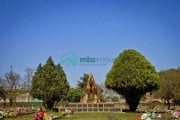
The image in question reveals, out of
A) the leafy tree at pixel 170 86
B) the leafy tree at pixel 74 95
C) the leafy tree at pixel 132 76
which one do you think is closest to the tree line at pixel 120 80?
the leafy tree at pixel 132 76

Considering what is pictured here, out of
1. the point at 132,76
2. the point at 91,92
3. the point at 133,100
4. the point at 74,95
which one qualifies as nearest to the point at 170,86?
the point at 91,92

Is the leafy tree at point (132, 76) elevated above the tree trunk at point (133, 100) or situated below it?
above

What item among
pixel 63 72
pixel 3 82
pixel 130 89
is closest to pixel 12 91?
pixel 3 82

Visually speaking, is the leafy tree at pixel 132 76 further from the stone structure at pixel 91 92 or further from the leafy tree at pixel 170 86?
the leafy tree at pixel 170 86

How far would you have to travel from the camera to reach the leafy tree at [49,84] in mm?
55156

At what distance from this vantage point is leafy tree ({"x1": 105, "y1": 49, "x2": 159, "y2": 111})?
50.5 metres

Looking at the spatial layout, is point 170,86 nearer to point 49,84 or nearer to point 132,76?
point 132,76

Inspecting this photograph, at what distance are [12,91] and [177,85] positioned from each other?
35169 mm

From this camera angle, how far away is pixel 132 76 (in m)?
50.5

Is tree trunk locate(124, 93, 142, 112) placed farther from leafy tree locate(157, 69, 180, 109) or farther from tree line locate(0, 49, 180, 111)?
leafy tree locate(157, 69, 180, 109)

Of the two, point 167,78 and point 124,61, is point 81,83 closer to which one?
point 167,78

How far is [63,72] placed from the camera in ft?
190

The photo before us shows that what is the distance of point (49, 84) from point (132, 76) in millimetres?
12974

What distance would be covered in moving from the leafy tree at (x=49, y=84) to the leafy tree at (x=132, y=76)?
738 centimetres
